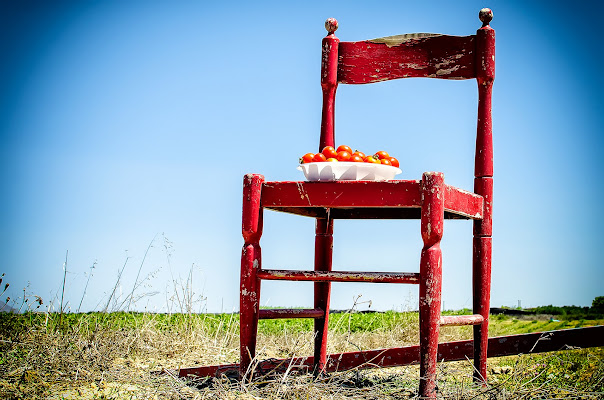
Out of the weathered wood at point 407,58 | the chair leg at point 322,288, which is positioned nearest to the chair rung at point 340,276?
the chair leg at point 322,288

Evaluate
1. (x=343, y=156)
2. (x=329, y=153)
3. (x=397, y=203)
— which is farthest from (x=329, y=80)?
(x=397, y=203)

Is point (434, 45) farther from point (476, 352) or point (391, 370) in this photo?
point (391, 370)

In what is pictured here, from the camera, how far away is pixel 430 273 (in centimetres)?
269

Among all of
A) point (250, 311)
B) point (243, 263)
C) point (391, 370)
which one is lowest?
point (391, 370)

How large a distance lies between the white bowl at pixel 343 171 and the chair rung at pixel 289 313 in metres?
0.71

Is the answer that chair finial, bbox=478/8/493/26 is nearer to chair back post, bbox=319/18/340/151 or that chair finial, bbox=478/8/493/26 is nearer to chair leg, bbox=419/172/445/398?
chair back post, bbox=319/18/340/151

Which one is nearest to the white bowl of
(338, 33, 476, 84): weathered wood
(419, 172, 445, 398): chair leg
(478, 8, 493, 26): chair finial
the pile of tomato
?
the pile of tomato

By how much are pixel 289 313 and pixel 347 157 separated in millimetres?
878

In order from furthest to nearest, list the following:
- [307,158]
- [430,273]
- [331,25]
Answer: [331,25] → [307,158] → [430,273]

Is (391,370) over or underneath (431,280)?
underneath

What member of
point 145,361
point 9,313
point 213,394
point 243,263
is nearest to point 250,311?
point 243,263

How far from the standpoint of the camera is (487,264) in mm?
3398

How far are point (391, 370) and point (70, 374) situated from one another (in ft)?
6.91

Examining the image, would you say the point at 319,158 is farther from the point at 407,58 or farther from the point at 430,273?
the point at 407,58
